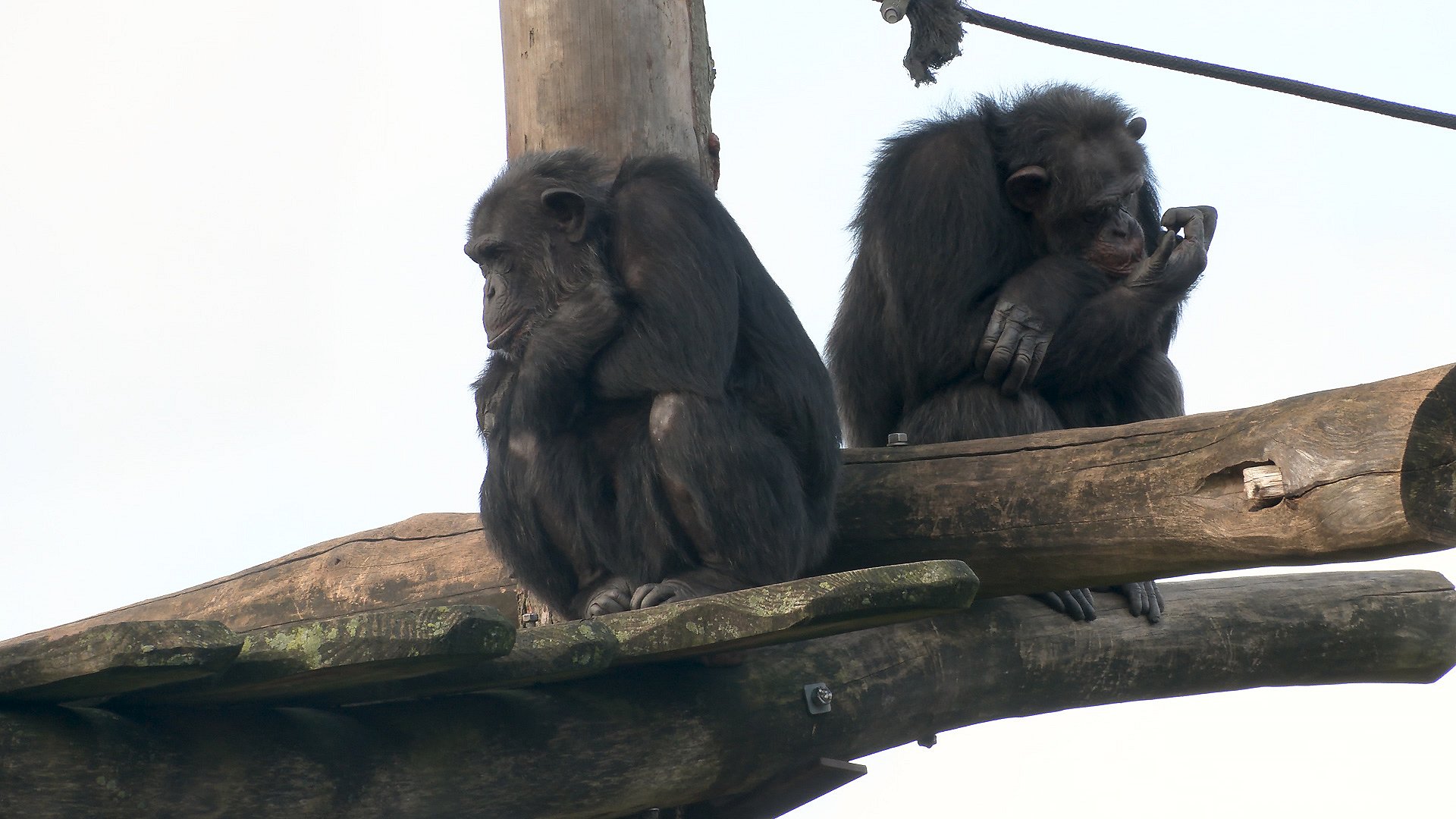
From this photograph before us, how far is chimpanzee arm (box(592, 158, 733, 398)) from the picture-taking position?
12.7 ft

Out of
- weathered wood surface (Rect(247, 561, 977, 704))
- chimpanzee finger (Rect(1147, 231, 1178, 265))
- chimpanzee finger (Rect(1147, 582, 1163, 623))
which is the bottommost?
chimpanzee finger (Rect(1147, 582, 1163, 623))

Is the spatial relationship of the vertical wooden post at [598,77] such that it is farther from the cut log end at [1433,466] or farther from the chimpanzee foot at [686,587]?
the cut log end at [1433,466]

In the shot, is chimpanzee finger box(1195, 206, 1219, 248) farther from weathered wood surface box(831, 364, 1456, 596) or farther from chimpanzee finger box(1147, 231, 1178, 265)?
weathered wood surface box(831, 364, 1456, 596)

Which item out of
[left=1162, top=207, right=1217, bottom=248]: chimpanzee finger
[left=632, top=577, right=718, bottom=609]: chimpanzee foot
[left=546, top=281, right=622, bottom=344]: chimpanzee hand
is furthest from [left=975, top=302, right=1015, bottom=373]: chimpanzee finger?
[left=632, top=577, right=718, bottom=609]: chimpanzee foot

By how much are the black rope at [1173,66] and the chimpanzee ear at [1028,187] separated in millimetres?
591

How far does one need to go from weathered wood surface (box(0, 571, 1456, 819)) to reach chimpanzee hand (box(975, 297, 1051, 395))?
0.80m

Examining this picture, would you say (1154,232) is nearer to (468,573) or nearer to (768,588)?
(468,573)

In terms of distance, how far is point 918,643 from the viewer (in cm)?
403

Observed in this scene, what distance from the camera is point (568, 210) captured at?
165 inches

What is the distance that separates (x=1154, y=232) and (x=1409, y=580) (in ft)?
4.94

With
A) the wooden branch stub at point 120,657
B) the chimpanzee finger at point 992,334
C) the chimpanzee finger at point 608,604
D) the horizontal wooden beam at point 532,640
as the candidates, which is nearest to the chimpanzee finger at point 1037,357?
the chimpanzee finger at point 992,334

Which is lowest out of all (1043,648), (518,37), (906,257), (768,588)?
(1043,648)

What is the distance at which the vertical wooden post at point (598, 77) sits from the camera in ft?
14.8

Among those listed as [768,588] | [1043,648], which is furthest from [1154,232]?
[768,588]
